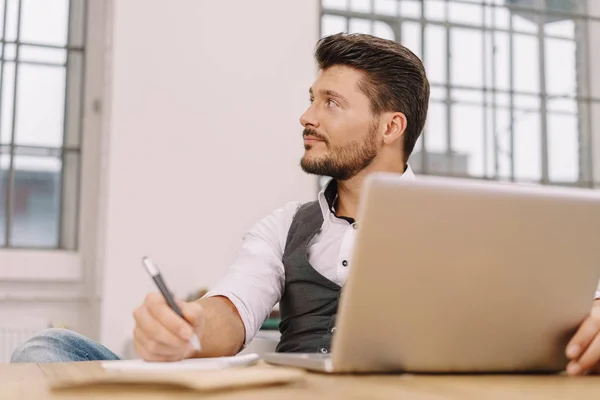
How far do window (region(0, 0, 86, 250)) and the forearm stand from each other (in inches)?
87.4

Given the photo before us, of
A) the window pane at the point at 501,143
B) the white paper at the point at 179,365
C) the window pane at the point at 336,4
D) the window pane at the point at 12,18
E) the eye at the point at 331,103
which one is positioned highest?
the window pane at the point at 336,4

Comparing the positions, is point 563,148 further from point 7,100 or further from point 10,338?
point 10,338

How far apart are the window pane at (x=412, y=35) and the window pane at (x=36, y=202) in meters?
1.86

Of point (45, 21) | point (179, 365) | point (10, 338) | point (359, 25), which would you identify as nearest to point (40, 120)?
point (45, 21)

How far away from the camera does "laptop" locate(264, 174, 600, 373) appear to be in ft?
2.47

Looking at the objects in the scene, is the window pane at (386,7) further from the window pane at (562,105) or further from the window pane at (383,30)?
the window pane at (562,105)

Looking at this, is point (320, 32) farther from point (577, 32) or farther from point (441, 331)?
point (441, 331)

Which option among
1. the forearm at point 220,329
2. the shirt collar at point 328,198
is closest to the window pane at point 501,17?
the shirt collar at point 328,198

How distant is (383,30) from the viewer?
3900 millimetres

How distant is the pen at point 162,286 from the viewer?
84 cm

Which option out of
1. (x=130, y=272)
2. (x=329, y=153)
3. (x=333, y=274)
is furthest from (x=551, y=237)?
(x=130, y=272)

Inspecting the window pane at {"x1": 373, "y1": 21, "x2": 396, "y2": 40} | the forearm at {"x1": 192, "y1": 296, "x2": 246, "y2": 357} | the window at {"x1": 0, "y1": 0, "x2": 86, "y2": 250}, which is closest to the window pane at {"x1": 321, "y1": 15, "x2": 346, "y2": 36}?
the window pane at {"x1": 373, "y1": 21, "x2": 396, "y2": 40}

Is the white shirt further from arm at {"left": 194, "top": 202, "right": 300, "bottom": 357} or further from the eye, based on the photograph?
the eye

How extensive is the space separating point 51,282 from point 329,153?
2.01m
